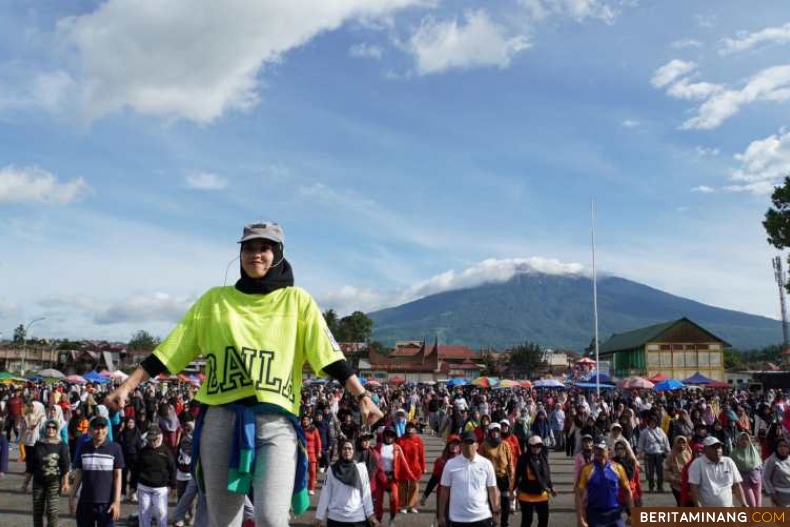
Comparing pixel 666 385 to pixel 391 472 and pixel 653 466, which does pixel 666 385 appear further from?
pixel 391 472

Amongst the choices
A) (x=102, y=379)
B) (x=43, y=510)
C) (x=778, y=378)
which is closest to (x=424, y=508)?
(x=43, y=510)

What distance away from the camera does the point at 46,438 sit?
10.8 m

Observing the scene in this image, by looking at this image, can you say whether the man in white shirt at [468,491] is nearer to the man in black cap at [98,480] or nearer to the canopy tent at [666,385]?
the man in black cap at [98,480]

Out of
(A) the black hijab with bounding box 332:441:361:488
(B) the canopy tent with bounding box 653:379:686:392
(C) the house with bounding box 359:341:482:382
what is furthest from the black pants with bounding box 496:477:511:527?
(C) the house with bounding box 359:341:482:382

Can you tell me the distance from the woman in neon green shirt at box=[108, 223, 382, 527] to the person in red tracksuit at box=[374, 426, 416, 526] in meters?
9.12

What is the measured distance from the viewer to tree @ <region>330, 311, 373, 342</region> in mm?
107000

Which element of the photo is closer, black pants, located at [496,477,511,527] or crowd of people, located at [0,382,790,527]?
crowd of people, located at [0,382,790,527]

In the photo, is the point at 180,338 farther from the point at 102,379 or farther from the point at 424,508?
the point at 102,379

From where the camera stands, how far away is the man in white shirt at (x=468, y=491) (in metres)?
8.71

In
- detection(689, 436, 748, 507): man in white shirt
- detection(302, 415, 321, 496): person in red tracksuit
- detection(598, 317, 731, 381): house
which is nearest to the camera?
detection(689, 436, 748, 507): man in white shirt

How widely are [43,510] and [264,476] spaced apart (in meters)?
8.78

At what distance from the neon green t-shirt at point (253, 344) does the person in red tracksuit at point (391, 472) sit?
30.1 ft

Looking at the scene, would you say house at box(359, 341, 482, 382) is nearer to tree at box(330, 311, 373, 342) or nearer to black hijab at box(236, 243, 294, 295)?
tree at box(330, 311, 373, 342)

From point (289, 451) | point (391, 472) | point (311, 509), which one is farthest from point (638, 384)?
point (289, 451)
